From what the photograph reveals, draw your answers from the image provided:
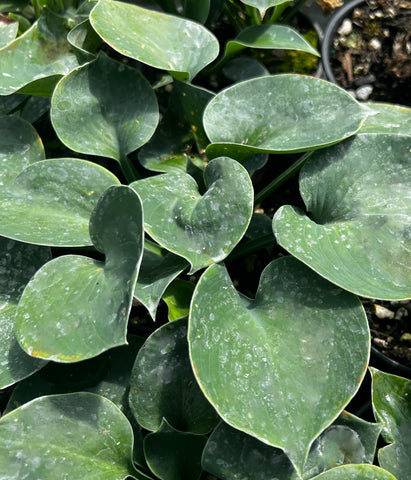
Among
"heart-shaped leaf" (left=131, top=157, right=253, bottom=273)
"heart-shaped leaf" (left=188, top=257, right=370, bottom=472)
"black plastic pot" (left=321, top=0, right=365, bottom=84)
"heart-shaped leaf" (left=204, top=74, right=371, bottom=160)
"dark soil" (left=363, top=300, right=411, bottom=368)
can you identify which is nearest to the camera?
"heart-shaped leaf" (left=188, top=257, right=370, bottom=472)

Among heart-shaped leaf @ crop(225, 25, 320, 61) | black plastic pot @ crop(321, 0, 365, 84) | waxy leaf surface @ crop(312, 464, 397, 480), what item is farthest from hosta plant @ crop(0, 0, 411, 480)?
black plastic pot @ crop(321, 0, 365, 84)

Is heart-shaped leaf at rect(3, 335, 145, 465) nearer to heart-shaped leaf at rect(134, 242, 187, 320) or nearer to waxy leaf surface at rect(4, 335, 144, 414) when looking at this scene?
waxy leaf surface at rect(4, 335, 144, 414)

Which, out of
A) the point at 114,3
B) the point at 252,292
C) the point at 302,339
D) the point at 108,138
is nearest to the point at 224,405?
the point at 302,339

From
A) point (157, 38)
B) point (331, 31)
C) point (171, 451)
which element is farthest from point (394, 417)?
point (331, 31)

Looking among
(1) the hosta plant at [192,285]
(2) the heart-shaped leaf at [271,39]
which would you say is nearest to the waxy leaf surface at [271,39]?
(2) the heart-shaped leaf at [271,39]

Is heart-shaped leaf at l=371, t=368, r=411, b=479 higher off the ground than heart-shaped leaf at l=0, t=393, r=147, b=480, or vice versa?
heart-shaped leaf at l=0, t=393, r=147, b=480

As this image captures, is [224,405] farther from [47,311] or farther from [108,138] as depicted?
[108,138]

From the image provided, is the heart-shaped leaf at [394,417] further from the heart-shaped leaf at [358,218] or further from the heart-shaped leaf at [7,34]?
the heart-shaped leaf at [7,34]
